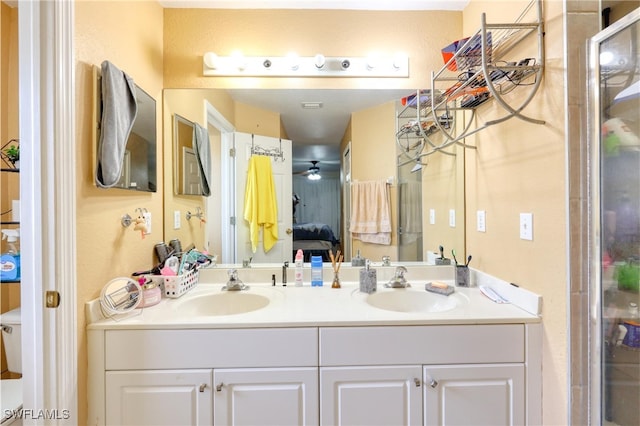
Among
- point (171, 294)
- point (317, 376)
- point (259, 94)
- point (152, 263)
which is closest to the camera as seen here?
point (317, 376)

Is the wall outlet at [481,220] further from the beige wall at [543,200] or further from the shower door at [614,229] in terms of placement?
the shower door at [614,229]

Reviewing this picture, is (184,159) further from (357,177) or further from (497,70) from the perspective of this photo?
(497,70)

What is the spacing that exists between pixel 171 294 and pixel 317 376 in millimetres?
774

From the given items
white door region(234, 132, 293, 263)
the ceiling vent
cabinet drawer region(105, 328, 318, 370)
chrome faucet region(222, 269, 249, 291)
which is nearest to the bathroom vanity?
cabinet drawer region(105, 328, 318, 370)

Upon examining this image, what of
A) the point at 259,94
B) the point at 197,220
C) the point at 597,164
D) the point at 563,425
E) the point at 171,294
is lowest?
the point at 563,425

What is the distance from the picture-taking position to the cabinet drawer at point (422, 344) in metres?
1.00

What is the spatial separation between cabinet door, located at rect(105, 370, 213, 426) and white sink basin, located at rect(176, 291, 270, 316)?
0.33 metres

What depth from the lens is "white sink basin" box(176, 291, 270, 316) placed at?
1.30m

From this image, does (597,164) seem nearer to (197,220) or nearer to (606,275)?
(606,275)

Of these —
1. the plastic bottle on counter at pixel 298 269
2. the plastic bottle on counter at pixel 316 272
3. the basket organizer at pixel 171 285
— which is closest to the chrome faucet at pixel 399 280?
the plastic bottle on counter at pixel 316 272

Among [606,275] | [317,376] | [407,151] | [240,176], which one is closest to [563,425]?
[606,275]

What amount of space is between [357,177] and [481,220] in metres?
0.70

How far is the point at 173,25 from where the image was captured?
1.52 meters

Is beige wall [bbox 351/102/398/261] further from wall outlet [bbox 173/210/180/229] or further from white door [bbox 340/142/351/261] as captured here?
wall outlet [bbox 173/210/180/229]
